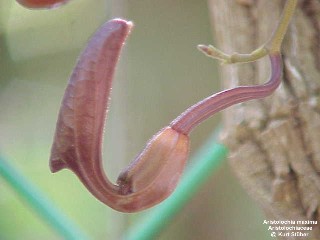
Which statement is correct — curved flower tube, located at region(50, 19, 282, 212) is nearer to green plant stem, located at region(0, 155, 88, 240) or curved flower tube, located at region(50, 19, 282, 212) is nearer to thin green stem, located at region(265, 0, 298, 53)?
thin green stem, located at region(265, 0, 298, 53)

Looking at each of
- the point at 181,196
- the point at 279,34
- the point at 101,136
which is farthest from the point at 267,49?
the point at 181,196

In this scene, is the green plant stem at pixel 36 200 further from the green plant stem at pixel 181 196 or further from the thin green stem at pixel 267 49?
the thin green stem at pixel 267 49

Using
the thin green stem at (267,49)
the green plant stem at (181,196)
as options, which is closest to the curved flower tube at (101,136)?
the thin green stem at (267,49)

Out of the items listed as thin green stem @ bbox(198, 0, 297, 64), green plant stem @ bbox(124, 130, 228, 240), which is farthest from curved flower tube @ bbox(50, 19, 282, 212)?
green plant stem @ bbox(124, 130, 228, 240)

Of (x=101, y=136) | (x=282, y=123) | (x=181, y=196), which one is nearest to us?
(x=101, y=136)

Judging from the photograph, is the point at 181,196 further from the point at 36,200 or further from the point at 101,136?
the point at 101,136

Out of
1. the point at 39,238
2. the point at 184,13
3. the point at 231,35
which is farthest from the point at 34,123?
the point at 231,35
